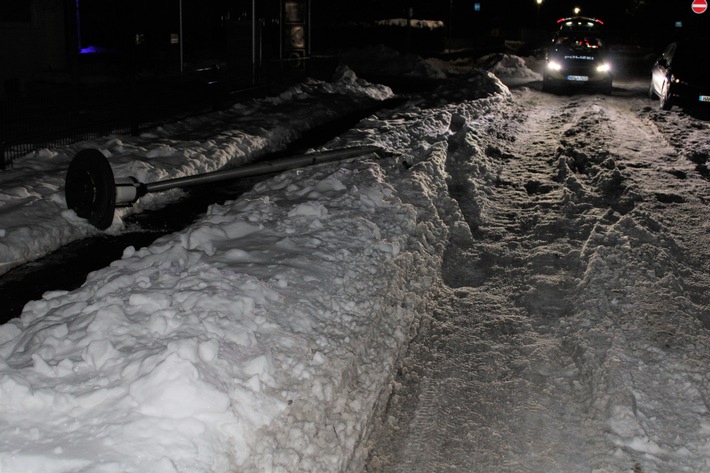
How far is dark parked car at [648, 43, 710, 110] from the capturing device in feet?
60.1

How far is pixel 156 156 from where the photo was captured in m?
11.7

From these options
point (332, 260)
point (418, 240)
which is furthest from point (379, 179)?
point (332, 260)

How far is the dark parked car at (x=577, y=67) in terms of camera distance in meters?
23.4

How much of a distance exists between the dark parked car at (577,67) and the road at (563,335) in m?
12.0

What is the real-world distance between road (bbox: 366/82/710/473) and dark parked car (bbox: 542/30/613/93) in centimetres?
1203

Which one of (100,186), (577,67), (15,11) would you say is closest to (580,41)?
(577,67)

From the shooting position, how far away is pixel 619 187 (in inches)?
431

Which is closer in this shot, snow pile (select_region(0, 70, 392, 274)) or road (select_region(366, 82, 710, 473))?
road (select_region(366, 82, 710, 473))

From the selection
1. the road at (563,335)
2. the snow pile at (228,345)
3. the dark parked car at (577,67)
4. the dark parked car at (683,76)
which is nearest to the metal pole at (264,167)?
the snow pile at (228,345)

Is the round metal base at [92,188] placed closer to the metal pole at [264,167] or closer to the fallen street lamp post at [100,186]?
the fallen street lamp post at [100,186]

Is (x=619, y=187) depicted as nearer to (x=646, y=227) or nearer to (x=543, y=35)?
(x=646, y=227)

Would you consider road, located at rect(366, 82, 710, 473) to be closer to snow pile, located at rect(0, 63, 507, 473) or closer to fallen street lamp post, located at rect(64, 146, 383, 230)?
snow pile, located at rect(0, 63, 507, 473)

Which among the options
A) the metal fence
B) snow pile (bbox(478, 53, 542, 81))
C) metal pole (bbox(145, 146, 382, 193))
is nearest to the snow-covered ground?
metal pole (bbox(145, 146, 382, 193))

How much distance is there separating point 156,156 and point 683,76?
44.5ft
